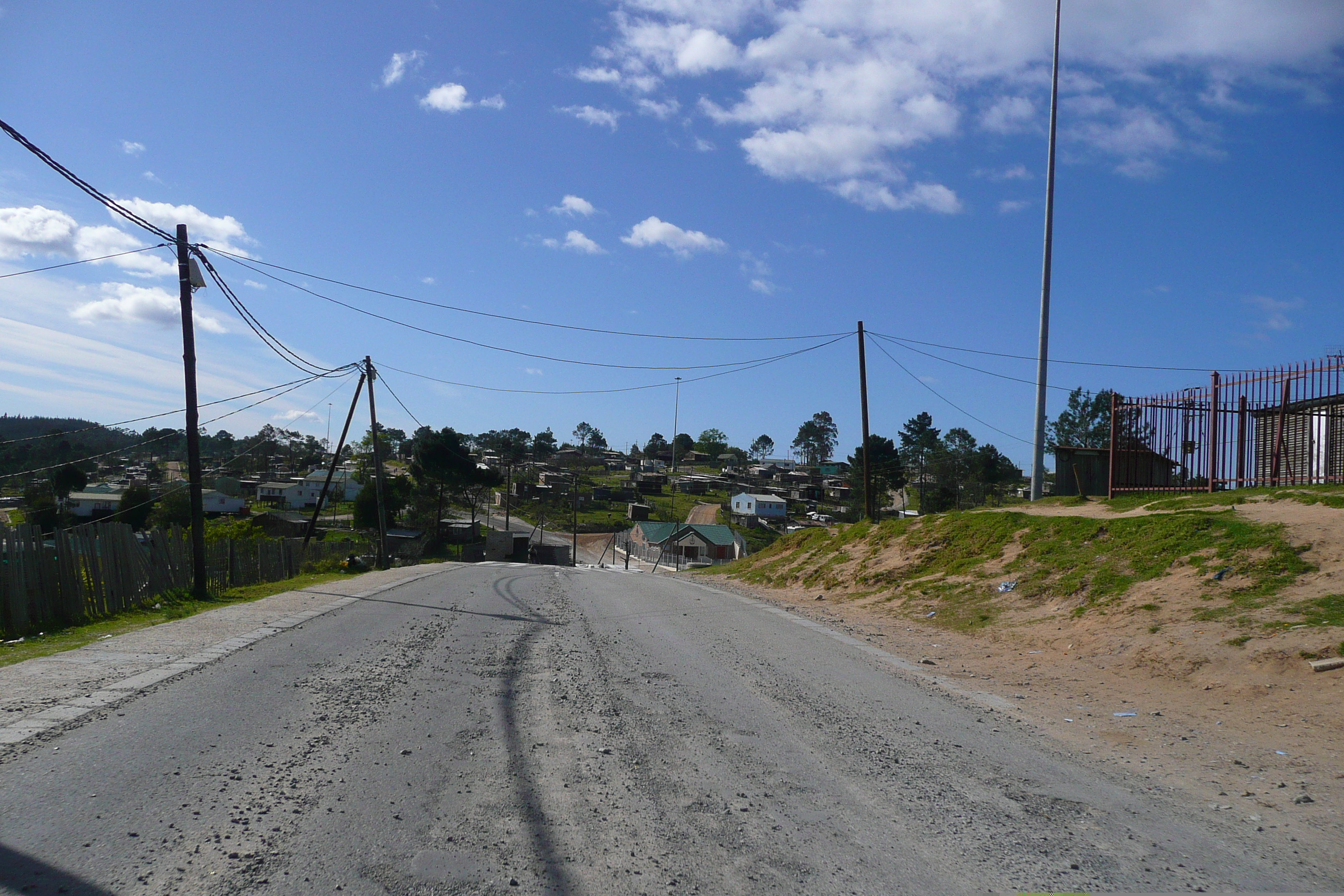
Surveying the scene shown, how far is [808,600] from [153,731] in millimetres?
14357

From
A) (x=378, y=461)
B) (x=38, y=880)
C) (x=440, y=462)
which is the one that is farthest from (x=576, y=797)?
(x=440, y=462)

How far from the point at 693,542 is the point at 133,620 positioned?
46.2 metres

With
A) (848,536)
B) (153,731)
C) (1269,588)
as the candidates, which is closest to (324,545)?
(848,536)

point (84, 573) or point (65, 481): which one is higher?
point (65, 481)

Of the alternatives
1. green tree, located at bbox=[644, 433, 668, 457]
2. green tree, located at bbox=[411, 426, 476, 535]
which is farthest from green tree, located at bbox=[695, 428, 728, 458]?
green tree, located at bbox=[411, 426, 476, 535]

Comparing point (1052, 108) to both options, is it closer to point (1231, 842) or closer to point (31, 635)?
Answer: point (1231, 842)

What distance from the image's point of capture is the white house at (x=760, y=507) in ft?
271

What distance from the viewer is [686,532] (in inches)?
2227

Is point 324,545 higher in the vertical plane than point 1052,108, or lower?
lower

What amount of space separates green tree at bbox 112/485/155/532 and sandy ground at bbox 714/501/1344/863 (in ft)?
108

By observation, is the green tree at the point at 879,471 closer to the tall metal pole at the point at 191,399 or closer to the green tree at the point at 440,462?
the green tree at the point at 440,462

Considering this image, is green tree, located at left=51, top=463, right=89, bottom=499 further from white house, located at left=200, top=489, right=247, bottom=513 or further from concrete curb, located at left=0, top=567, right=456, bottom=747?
concrete curb, located at left=0, top=567, right=456, bottom=747

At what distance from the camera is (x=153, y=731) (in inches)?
219

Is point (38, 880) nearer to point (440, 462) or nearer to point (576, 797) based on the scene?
point (576, 797)
